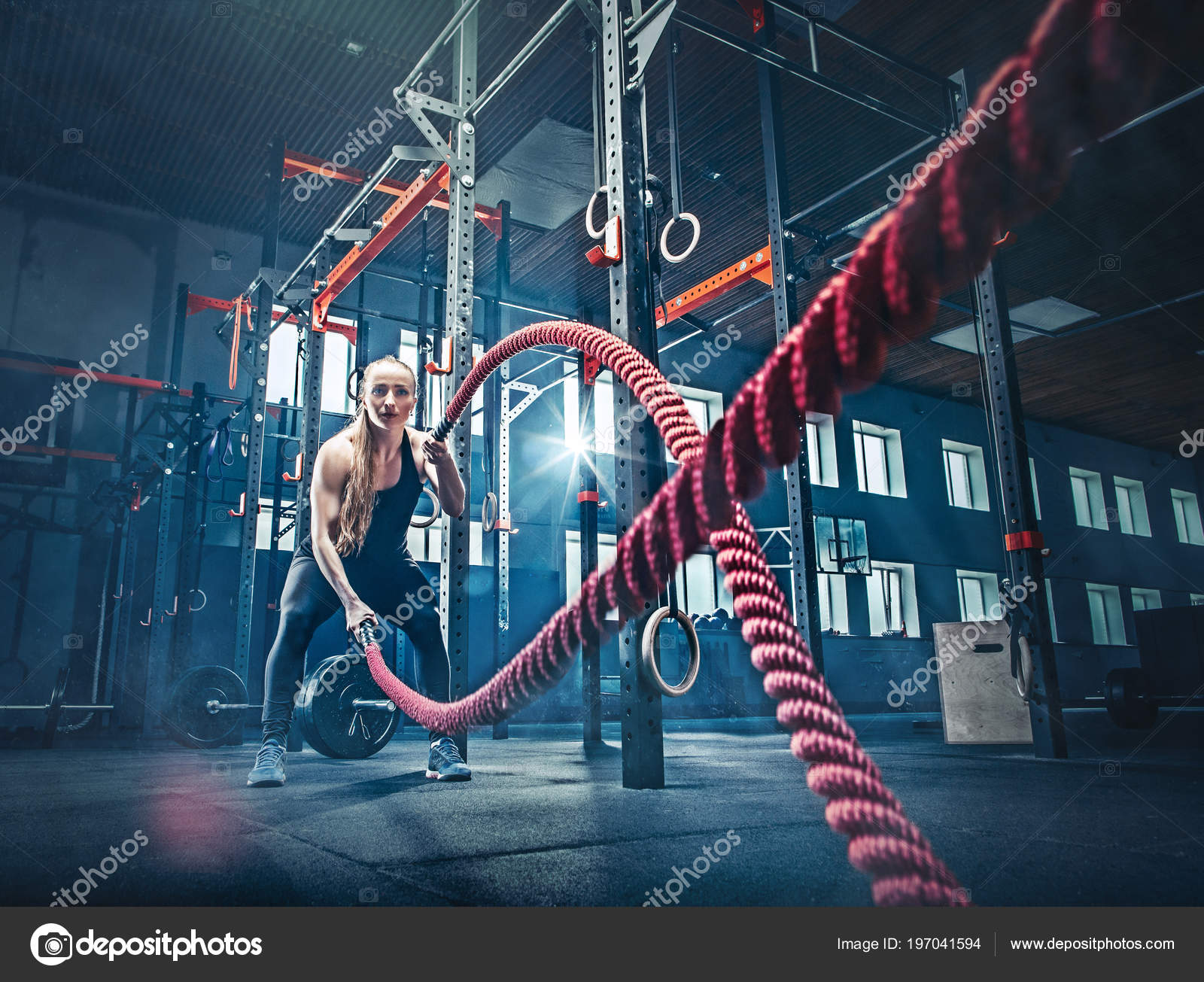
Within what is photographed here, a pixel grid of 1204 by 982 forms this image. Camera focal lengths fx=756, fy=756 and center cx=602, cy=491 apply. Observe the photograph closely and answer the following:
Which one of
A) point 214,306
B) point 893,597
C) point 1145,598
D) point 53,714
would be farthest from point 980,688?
point 1145,598

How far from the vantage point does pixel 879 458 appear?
12.3 m

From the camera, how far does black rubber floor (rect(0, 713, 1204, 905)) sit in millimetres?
1126

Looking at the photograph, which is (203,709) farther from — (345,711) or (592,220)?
(592,220)

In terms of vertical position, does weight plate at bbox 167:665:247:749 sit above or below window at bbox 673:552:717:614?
below

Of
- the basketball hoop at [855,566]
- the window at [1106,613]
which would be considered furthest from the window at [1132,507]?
the basketball hoop at [855,566]

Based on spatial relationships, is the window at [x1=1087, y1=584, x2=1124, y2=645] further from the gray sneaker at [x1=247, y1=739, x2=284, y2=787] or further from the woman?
the gray sneaker at [x1=247, y1=739, x2=284, y2=787]

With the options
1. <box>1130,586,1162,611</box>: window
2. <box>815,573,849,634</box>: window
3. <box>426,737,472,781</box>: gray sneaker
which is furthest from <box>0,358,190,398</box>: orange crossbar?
<box>1130,586,1162,611</box>: window

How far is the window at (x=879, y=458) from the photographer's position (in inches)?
472

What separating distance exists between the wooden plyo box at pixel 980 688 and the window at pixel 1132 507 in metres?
14.3

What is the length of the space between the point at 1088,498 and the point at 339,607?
16.4 m

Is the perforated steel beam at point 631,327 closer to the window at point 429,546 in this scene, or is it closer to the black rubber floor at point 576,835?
the black rubber floor at point 576,835

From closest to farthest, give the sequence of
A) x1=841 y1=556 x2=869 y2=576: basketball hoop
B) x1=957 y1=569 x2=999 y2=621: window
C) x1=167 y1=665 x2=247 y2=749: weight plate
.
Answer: x1=167 y1=665 x2=247 y2=749: weight plate → x1=841 y1=556 x2=869 y2=576: basketball hoop → x1=957 y1=569 x2=999 y2=621: window

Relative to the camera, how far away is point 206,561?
6.93 meters

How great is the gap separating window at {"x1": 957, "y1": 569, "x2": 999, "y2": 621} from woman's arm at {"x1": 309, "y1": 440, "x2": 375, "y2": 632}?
12.2 metres
